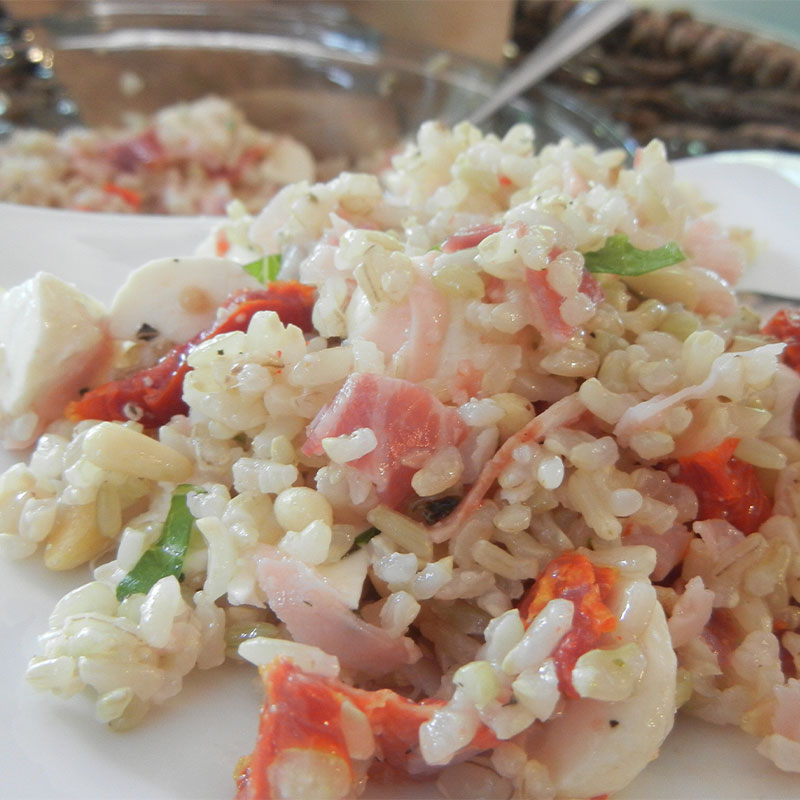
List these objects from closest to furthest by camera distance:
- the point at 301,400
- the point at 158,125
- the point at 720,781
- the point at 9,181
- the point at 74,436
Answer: the point at 720,781 → the point at 301,400 → the point at 74,436 → the point at 9,181 → the point at 158,125

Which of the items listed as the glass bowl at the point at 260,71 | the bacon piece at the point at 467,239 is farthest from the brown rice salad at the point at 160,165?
the bacon piece at the point at 467,239

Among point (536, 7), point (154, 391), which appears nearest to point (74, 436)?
point (154, 391)

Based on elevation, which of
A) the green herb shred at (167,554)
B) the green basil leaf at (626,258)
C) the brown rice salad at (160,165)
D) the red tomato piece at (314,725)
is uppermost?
the green basil leaf at (626,258)

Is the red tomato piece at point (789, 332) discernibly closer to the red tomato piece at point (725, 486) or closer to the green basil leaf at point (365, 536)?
the red tomato piece at point (725, 486)

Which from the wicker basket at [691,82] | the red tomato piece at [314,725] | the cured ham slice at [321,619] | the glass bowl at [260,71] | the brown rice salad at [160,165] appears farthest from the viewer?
the glass bowl at [260,71]

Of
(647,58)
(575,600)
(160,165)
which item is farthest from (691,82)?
(575,600)

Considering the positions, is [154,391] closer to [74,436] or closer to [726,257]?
[74,436]

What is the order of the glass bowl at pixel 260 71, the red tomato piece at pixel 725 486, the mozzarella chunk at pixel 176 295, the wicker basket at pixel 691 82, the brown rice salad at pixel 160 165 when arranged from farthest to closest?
1. the glass bowl at pixel 260 71
2. the wicker basket at pixel 691 82
3. the brown rice salad at pixel 160 165
4. the mozzarella chunk at pixel 176 295
5. the red tomato piece at pixel 725 486
